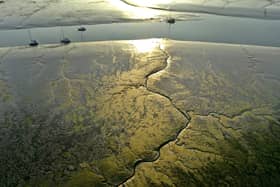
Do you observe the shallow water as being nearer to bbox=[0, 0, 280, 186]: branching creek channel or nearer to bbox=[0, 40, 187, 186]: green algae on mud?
bbox=[0, 0, 280, 186]: branching creek channel

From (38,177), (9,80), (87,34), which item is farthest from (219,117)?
(87,34)

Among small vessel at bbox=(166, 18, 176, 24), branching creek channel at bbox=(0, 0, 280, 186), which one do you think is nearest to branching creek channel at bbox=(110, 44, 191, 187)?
branching creek channel at bbox=(0, 0, 280, 186)

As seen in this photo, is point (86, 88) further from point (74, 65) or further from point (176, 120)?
point (176, 120)

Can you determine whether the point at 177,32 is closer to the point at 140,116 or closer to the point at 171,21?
the point at 171,21

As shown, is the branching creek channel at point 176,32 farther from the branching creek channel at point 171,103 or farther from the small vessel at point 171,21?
the branching creek channel at point 171,103

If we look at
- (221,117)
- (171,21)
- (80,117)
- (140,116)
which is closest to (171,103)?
(140,116)

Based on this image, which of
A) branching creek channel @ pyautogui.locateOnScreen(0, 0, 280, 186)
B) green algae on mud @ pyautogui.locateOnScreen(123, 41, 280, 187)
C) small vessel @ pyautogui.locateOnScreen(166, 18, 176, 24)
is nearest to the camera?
green algae on mud @ pyautogui.locateOnScreen(123, 41, 280, 187)

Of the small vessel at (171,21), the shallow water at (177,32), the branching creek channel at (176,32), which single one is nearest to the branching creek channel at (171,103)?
→ the branching creek channel at (176,32)

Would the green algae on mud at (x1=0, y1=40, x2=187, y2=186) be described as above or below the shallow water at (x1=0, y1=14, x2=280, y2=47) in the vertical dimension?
below

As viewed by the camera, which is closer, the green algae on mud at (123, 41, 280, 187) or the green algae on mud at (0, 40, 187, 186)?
the green algae on mud at (123, 41, 280, 187)

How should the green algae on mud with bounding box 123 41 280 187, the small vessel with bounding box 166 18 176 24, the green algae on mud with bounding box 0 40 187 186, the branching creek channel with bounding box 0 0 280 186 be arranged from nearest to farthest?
the green algae on mud with bounding box 123 41 280 187 → the green algae on mud with bounding box 0 40 187 186 → the branching creek channel with bounding box 0 0 280 186 → the small vessel with bounding box 166 18 176 24

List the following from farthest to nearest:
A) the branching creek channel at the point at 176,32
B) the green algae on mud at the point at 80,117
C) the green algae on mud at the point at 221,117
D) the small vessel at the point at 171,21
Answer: the small vessel at the point at 171,21, the branching creek channel at the point at 176,32, the green algae on mud at the point at 80,117, the green algae on mud at the point at 221,117

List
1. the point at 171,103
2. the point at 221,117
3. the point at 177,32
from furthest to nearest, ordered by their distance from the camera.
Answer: the point at 177,32
the point at 171,103
the point at 221,117
